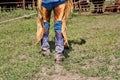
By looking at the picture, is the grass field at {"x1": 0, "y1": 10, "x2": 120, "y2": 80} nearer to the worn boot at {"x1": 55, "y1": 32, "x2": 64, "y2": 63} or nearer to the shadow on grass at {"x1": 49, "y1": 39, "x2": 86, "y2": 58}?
the shadow on grass at {"x1": 49, "y1": 39, "x2": 86, "y2": 58}

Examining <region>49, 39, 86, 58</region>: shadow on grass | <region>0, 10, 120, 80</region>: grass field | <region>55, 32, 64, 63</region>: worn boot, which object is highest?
<region>55, 32, 64, 63</region>: worn boot

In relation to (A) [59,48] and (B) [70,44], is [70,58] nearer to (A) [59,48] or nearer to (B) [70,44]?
(A) [59,48]

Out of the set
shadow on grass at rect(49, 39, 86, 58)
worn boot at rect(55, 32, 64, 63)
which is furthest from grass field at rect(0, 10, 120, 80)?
worn boot at rect(55, 32, 64, 63)

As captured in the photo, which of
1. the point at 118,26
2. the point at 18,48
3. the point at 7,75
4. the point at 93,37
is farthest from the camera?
the point at 118,26

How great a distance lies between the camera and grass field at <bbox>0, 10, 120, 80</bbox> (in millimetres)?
6016

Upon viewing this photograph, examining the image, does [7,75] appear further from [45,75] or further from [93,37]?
[93,37]

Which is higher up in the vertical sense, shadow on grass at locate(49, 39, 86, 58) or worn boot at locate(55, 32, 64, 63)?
worn boot at locate(55, 32, 64, 63)

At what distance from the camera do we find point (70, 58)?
7.10 metres

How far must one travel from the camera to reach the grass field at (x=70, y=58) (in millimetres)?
6016

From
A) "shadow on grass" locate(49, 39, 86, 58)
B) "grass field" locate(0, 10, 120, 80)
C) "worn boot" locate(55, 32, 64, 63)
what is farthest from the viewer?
"shadow on grass" locate(49, 39, 86, 58)

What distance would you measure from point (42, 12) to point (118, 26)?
216 inches

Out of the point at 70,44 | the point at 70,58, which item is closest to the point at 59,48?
the point at 70,58

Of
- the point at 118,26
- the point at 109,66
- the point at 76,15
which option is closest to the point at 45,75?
the point at 109,66

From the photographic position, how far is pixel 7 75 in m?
5.99
